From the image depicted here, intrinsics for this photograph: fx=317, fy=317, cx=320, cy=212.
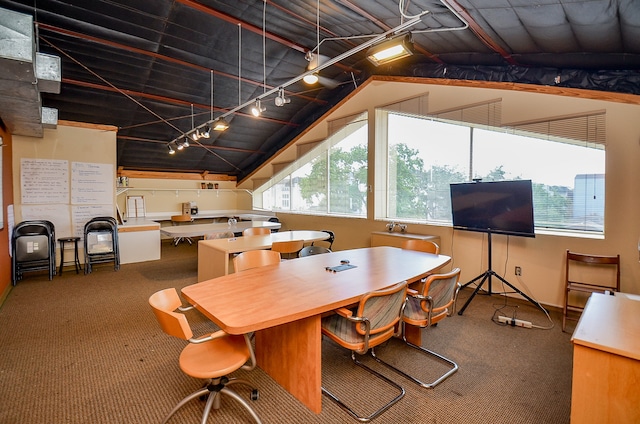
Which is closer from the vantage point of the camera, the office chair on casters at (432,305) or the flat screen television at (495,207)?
the office chair on casters at (432,305)

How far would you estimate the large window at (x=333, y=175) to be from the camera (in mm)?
6465

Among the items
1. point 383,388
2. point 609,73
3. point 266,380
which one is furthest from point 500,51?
point 266,380

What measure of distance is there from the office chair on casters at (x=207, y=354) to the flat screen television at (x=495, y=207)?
134 inches

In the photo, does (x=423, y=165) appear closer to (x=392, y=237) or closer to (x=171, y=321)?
(x=392, y=237)

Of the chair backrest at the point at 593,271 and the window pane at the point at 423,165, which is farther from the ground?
the window pane at the point at 423,165

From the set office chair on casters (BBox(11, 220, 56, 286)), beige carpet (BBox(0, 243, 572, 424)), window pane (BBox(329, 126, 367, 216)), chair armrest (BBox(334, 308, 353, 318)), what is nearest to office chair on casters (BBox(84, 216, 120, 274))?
office chair on casters (BBox(11, 220, 56, 286))

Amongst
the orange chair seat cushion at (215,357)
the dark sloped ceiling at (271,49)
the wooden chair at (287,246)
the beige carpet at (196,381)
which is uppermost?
the dark sloped ceiling at (271,49)

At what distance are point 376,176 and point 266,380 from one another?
4.37 m

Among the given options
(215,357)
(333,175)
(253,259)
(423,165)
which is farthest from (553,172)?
(215,357)

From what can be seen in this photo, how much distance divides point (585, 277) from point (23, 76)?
6.16 m

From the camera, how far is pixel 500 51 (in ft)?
12.3

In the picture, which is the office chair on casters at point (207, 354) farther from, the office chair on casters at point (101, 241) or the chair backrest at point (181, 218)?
the chair backrest at point (181, 218)

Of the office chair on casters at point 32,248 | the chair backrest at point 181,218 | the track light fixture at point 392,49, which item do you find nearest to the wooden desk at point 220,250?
the track light fixture at point 392,49

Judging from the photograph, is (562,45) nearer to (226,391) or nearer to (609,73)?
(609,73)
